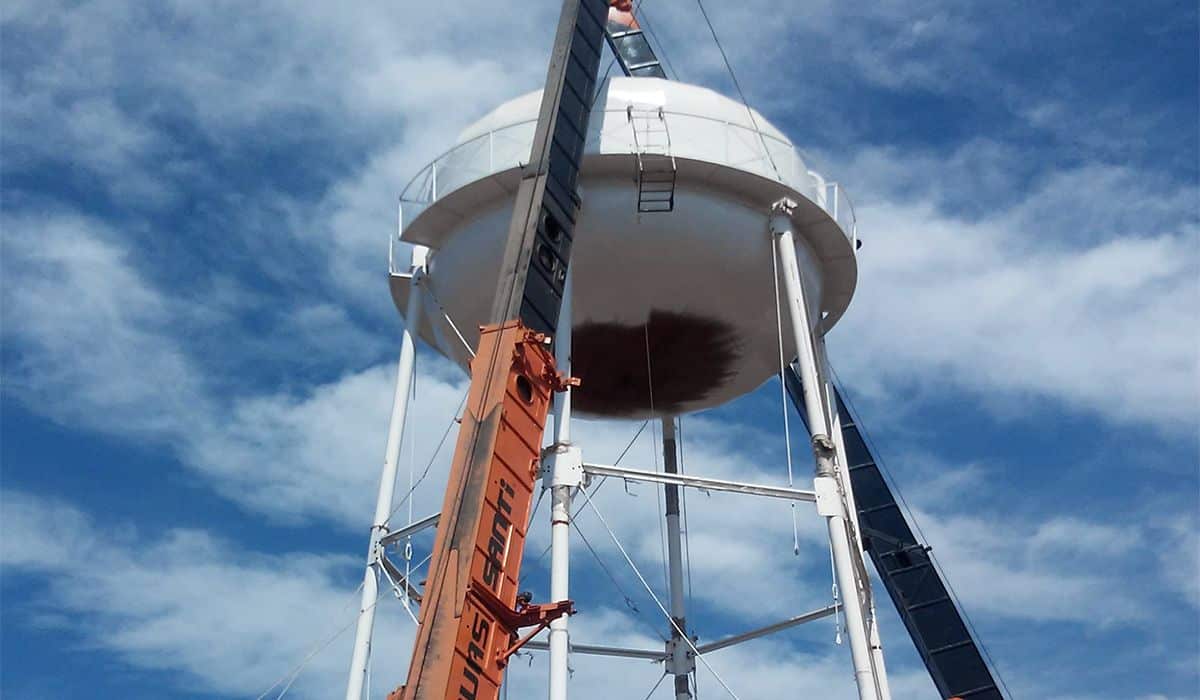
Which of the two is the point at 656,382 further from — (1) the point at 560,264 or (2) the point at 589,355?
(1) the point at 560,264

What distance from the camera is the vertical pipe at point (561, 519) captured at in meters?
17.1

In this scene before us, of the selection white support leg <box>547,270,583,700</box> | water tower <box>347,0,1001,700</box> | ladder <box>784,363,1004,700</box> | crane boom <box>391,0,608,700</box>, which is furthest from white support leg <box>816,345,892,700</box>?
ladder <box>784,363,1004,700</box>

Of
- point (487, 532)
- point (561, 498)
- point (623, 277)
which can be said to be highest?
point (623, 277)

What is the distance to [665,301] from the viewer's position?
2091 centimetres

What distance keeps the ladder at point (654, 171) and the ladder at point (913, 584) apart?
11343 millimetres

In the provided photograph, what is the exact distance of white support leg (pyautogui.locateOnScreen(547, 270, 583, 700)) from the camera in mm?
17188

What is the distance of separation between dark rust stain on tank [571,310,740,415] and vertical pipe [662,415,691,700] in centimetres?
108

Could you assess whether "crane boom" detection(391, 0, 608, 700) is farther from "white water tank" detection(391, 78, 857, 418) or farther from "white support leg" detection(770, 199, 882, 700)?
"white support leg" detection(770, 199, 882, 700)

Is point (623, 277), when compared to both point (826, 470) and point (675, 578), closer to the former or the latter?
point (826, 470)

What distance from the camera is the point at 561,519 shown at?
59.9ft

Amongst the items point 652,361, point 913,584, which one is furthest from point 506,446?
point 913,584

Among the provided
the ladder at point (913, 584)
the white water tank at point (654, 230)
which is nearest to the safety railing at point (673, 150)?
the white water tank at point (654, 230)

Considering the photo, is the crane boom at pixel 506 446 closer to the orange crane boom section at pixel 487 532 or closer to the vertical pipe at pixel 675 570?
the orange crane boom section at pixel 487 532

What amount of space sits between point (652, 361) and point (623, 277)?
7.61 feet
